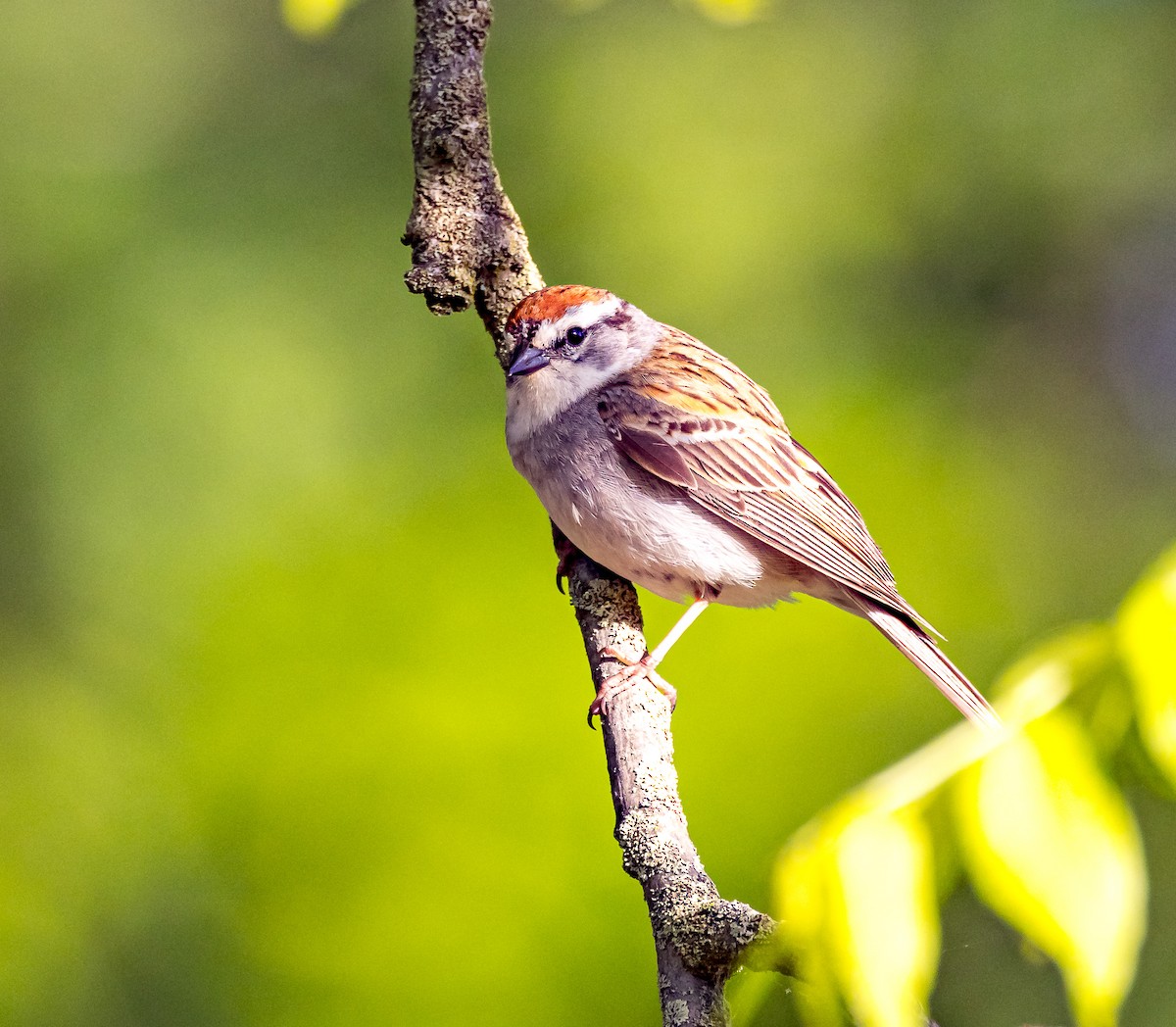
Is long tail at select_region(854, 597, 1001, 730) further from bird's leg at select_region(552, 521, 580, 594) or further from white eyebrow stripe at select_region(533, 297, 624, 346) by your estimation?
white eyebrow stripe at select_region(533, 297, 624, 346)

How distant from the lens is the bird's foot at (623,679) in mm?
2482

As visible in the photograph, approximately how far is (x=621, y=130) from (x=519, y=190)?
31.7 inches

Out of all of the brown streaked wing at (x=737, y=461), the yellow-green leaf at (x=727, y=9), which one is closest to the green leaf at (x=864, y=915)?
the yellow-green leaf at (x=727, y=9)

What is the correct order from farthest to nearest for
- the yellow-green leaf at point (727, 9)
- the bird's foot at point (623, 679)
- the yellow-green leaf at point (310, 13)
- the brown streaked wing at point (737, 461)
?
1. the brown streaked wing at point (737, 461)
2. the bird's foot at point (623, 679)
3. the yellow-green leaf at point (727, 9)
4. the yellow-green leaf at point (310, 13)

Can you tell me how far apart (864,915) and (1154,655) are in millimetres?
348

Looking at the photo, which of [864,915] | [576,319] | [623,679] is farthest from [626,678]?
[864,915]

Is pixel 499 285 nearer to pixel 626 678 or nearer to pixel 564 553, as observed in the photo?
pixel 564 553

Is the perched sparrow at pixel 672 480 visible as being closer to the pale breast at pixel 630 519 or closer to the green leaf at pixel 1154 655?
the pale breast at pixel 630 519

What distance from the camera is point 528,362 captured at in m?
3.06

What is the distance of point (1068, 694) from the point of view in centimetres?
117

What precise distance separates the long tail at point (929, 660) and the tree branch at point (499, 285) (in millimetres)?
713

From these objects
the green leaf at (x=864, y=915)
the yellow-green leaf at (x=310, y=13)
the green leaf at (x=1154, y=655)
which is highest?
the yellow-green leaf at (x=310, y=13)

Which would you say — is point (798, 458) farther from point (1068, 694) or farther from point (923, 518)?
point (1068, 694)

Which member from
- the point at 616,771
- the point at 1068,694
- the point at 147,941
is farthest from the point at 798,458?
the point at 147,941
